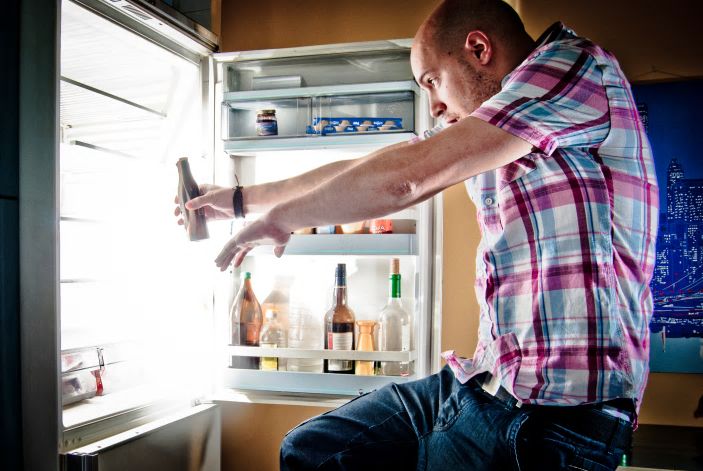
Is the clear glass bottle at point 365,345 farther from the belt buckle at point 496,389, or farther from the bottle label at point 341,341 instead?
the belt buckle at point 496,389

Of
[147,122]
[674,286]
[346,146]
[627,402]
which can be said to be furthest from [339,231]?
[627,402]

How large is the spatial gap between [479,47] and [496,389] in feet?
2.02

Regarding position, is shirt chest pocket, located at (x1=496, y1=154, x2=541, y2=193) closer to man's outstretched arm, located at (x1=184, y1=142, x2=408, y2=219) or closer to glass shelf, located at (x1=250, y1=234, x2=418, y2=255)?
man's outstretched arm, located at (x1=184, y1=142, x2=408, y2=219)

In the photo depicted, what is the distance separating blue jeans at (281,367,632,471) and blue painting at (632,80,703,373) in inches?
35.6

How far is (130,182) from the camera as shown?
195cm

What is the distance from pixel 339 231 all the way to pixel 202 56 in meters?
0.71

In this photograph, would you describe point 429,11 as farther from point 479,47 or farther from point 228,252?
point 228,252

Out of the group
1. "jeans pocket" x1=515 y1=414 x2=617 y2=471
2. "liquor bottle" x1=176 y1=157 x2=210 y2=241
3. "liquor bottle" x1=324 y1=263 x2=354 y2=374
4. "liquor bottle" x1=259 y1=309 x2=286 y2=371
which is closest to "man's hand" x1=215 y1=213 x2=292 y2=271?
"liquor bottle" x1=176 y1=157 x2=210 y2=241

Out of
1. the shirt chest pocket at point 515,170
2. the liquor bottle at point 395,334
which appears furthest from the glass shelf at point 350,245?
the shirt chest pocket at point 515,170

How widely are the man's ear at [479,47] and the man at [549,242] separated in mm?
109

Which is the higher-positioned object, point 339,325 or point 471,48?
point 471,48

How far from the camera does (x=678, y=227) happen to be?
1833mm

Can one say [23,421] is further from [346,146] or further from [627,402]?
[627,402]

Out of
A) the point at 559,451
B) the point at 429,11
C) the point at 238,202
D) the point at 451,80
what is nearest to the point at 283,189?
the point at 238,202
